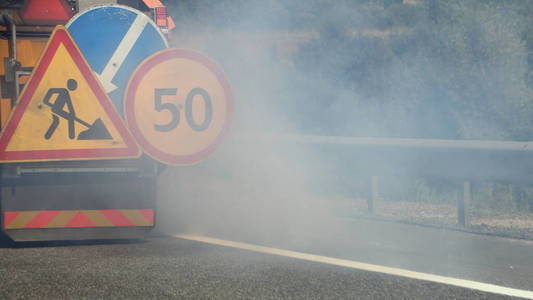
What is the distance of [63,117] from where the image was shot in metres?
6.02

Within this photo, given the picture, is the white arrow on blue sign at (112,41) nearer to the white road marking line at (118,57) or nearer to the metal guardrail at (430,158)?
the white road marking line at (118,57)

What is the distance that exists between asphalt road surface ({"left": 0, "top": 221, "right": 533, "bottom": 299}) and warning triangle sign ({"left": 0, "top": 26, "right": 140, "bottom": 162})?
0.68 m

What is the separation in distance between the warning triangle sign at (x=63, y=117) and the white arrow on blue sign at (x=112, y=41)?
0.24 meters

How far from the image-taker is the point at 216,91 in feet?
19.8

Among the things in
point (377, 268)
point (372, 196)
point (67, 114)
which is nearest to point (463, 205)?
point (372, 196)

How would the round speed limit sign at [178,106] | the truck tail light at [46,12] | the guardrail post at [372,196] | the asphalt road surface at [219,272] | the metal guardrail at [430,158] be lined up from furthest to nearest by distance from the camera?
the guardrail post at [372,196] → the metal guardrail at [430,158] → the truck tail light at [46,12] → the round speed limit sign at [178,106] → the asphalt road surface at [219,272]

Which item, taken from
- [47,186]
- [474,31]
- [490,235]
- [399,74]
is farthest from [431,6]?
[47,186]

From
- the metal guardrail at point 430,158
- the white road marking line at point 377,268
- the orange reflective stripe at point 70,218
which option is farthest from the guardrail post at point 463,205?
the orange reflective stripe at point 70,218

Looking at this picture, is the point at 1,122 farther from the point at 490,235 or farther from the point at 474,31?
the point at 474,31

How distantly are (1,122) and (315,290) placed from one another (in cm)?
276

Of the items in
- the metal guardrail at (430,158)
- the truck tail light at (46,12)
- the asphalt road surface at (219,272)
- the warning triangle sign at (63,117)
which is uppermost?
the truck tail light at (46,12)

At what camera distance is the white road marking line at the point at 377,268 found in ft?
16.4

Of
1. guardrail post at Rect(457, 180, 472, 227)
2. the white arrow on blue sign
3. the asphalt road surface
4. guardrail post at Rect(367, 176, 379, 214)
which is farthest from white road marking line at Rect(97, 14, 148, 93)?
guardrail post at Rect(457, 180, 472, 227)

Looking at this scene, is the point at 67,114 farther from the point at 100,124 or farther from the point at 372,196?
the point at 372,196
